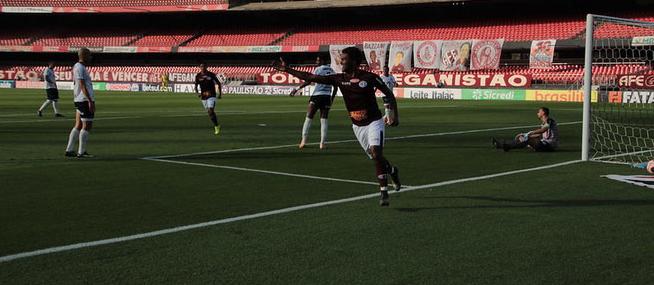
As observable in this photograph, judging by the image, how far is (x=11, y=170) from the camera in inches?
427

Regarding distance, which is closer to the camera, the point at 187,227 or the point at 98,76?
the point at 187,227

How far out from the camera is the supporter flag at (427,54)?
47062 mm

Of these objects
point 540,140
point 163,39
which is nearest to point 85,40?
point 163,39

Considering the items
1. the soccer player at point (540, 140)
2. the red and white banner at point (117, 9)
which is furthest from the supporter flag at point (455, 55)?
the soccer player at point (540, 140)

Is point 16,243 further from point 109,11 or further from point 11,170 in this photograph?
point 109,11

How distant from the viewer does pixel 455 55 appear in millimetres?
46062

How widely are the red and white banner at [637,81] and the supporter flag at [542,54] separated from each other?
992 centimetres

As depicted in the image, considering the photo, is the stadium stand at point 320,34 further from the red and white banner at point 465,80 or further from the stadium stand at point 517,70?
the red and white banner at point 465,80

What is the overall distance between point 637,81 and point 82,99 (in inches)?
1051

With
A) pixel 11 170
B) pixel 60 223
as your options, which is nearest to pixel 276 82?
pixel 11 170

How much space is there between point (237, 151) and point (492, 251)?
8.36 metres

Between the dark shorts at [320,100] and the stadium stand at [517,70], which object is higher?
the stadium stand at [517,70]

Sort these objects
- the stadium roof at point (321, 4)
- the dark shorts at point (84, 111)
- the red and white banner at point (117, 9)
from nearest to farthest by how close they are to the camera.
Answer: the dark shorts at point (84, 111)
the stadium roof at point (321, 4)
the red and white banner at point (117, 9)

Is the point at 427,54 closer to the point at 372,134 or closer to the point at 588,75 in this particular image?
the point at 588,75
